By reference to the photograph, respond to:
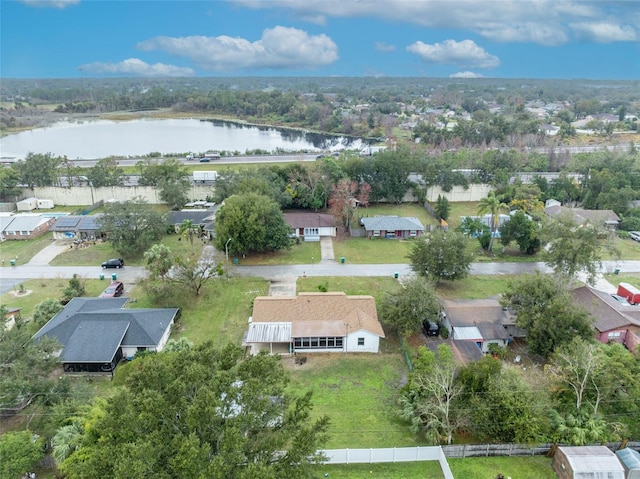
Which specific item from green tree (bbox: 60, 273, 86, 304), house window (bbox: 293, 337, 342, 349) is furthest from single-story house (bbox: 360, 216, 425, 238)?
green tree (bbox: 60, 273, 86, 304)

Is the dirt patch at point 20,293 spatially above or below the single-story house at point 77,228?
below

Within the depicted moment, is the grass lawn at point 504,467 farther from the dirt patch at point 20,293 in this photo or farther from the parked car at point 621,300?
the dirt patch at point 20,293

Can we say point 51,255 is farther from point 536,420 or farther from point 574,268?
point 574,268

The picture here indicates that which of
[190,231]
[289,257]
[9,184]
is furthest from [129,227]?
[9,184]

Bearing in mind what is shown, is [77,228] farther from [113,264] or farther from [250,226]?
[250,226]

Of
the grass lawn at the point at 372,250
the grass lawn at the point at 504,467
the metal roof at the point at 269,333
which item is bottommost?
the grass lawn at the point at 504,467

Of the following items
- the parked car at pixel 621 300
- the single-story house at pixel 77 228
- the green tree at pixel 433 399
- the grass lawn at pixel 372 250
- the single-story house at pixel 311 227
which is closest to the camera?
the green tree at pixel 433 399

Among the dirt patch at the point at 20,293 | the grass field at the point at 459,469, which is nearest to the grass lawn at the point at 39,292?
the dirt patch at the point at 20,293
